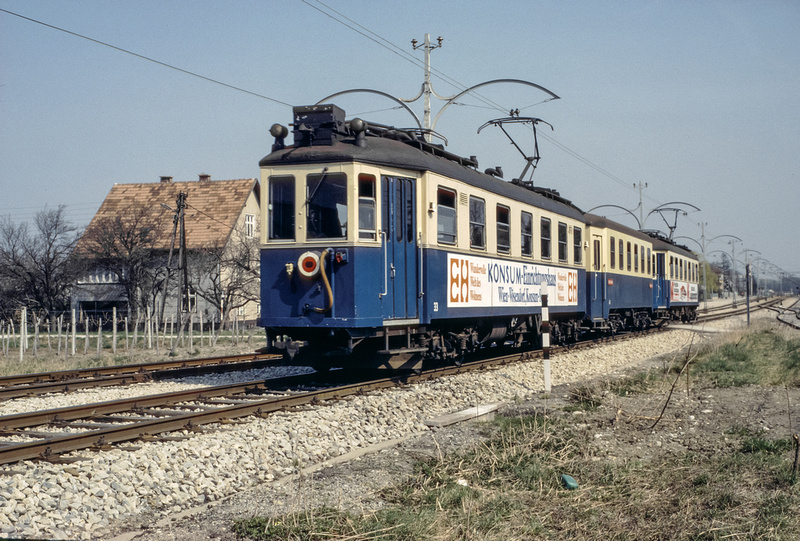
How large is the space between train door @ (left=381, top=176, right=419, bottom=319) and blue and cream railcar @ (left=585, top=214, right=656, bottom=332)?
9868 mm

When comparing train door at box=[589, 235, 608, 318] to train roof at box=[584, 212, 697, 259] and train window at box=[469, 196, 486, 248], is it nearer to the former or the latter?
train roof at box=[584, 212, 697, 259]

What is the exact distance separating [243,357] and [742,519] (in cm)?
1303

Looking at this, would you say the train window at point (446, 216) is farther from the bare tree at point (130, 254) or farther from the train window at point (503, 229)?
the bare tree at point (130, 254)

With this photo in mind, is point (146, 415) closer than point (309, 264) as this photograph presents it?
Yes

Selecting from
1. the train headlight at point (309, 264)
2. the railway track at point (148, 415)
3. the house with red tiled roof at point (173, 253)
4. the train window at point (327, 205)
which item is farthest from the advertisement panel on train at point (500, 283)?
the house with red tiled roof at point (173, 253)

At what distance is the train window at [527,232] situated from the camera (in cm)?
1539

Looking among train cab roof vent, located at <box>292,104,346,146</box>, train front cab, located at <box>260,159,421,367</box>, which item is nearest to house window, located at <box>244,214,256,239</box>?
train cab roof vent, located at <box>292,104,346,146</box>

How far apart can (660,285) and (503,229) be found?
59.4 feet

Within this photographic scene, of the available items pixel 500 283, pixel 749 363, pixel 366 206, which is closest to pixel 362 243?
pixel 366 206

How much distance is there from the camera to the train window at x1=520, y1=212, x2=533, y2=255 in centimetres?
1539

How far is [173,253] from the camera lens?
1561 inches

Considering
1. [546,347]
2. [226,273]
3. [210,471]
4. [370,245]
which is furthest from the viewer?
[226,273]

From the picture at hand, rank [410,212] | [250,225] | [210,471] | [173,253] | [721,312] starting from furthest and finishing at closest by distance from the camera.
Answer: [721,312]
[250,225]
[173,253]
[410,212]
[210,471]

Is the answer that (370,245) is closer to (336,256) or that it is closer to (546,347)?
(336,256)
